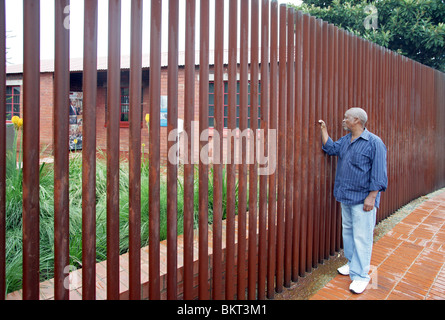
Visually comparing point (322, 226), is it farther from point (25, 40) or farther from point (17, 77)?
point (17, 77)

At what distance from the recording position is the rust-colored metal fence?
170 centimetres

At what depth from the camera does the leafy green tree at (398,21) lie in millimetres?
10109

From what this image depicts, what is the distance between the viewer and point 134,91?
75.9 inches

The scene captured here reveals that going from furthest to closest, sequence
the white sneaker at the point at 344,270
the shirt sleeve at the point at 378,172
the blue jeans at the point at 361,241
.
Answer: the white sneaker at the point at 344,270
the blue jeans at the point at 361,241
the shirt sleeve at the point at 378,172

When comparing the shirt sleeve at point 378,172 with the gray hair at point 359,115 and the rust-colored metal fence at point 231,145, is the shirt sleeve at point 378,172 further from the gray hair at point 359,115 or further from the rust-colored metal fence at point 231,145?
the rust-colored metal fence at point 231,145

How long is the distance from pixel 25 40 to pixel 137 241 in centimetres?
119

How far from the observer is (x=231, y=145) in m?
2.52

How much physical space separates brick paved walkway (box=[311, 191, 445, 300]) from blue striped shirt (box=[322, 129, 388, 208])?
0.82 metres

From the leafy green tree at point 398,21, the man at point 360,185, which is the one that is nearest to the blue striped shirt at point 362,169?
the man at point 360,185

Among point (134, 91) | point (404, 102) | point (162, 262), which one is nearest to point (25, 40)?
point (134, 91)

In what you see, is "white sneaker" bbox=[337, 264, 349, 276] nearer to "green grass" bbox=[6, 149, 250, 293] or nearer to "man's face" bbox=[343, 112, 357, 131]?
"man's face" bbox=[343, 112, 357, 131]

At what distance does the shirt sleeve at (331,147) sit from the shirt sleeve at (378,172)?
483 millimetres
